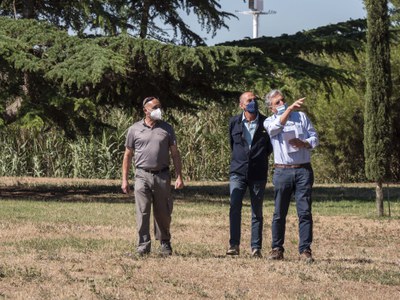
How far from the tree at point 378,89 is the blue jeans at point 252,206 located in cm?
719

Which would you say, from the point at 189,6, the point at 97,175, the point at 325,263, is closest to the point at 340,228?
the point at 325,263

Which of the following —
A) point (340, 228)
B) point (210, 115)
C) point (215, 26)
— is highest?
point (215, 26)

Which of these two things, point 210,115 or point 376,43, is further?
point 210,115

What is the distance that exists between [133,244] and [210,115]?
2202 centimetres

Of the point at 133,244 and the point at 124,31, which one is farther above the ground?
the point at 124,31

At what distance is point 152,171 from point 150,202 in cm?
39

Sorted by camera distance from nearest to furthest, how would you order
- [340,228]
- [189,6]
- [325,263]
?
[325,263] → [340,228] → [189,6]

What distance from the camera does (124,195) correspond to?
2664 centimetres

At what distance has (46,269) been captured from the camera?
11430 mm

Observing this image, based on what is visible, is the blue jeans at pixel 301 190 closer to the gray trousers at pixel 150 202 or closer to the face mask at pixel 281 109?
the face mask at pixel 281 109

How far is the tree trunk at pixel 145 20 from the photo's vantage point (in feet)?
90.4

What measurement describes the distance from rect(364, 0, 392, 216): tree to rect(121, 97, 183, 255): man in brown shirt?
24.9 feet

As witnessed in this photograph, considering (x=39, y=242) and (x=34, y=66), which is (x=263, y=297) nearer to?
(x=39, y=242)

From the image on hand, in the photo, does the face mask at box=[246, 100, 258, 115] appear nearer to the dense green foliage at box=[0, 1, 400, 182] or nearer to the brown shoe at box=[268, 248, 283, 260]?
the brown shoe at box=[268, 248, 283, 260]
